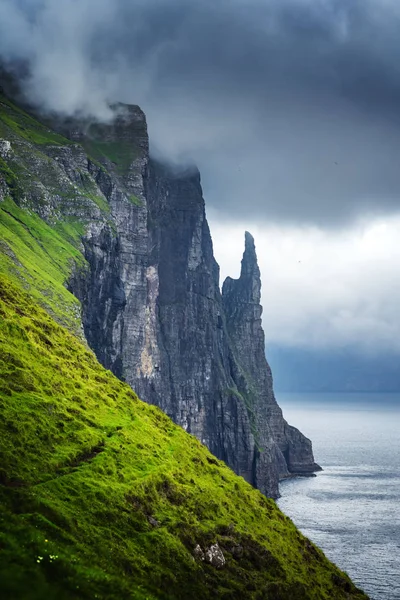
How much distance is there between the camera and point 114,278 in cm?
18588

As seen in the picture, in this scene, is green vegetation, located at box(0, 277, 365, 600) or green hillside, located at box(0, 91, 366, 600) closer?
green hillside, located at box(0, 91, 366, 600)

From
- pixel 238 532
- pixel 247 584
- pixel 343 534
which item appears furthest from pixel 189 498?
pixel 343 534

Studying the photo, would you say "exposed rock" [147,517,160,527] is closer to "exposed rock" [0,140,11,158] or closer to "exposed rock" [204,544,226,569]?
"exposed rock" [204,544,226,569]

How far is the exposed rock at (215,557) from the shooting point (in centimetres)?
6625

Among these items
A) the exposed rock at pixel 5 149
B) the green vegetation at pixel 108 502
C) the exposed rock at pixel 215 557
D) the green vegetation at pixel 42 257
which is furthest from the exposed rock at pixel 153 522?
the exposed rock at pixel 5 149

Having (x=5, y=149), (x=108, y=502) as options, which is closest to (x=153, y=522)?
(x=108, y=502)

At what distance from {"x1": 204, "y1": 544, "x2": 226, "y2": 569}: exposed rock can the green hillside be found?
1.86 ft

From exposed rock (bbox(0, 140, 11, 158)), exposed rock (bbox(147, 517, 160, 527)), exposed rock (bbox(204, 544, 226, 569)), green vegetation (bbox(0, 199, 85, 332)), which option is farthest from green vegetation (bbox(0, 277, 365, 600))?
exposed rock (bbox(0, 140, 11, 158))

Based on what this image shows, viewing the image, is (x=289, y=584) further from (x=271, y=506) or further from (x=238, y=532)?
(x=271, y=506)

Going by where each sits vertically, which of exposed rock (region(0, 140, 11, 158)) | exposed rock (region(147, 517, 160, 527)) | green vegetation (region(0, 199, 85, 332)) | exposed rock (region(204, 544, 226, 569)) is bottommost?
exposed rock (region(204, 544, 226, 569))

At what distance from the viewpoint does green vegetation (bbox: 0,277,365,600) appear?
1718 inches

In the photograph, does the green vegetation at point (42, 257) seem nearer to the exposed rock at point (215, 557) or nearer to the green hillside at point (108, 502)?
the green hillside at point (108, 502)

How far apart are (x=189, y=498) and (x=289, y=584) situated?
43.9 feet

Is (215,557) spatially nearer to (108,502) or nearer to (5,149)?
(108,502)
